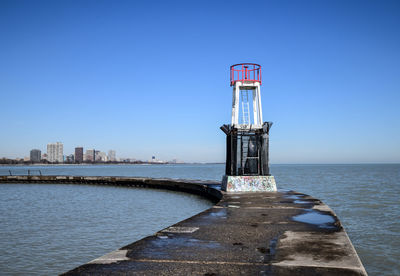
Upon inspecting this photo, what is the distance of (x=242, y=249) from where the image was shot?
630 centimetres

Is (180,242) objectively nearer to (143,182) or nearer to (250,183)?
(250,183)

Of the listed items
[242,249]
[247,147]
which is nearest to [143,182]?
[247,147]

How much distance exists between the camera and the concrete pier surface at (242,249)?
5.12 meters

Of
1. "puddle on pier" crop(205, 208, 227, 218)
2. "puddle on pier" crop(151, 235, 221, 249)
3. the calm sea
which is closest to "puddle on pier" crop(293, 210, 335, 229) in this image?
the calm sea

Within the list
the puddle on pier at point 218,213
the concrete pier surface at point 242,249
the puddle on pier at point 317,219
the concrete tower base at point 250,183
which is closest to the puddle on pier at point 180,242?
the concrete pier surface at point 242,249

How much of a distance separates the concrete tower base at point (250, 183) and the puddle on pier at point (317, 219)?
657 centimetres

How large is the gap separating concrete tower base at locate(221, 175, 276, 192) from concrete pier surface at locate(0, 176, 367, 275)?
6770 millimetres

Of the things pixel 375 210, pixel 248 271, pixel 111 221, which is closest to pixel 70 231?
pixel 111 221

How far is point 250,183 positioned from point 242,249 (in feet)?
38.0

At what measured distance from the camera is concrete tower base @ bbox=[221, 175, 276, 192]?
1775cm

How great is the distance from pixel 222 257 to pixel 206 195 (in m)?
17.9

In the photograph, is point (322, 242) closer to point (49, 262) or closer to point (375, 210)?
point (49, 262)

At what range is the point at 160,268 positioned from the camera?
519 centimetres

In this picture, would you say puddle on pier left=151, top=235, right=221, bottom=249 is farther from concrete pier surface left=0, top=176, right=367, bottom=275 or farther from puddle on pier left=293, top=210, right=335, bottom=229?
puddle on pier left=293, top=210, right=335, bottom=229
